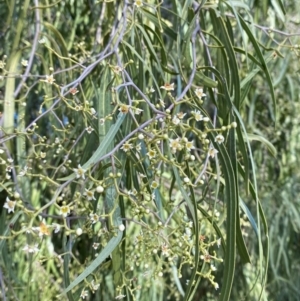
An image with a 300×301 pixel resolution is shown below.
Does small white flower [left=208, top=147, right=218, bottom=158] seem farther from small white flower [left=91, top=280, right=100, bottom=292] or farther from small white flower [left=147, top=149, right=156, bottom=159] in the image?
small white flower [left=91, top=280, right=100, bottom=292]

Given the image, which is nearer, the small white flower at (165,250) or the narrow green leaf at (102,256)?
the narrow green leaf at (102,256)

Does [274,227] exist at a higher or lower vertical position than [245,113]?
lower

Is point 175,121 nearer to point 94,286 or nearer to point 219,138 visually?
point 219,138

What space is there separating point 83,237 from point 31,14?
521 mm

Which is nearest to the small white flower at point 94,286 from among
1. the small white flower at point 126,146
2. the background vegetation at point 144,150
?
the background vegetation at point 144,150

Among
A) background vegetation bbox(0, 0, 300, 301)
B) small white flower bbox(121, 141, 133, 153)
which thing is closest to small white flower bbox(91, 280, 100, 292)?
background vegetation bbox(0, 0, 300, 301)

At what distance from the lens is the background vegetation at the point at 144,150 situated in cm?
53

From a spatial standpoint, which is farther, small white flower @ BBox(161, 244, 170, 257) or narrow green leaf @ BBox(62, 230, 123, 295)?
small white flower @ BBox(161, 244, 170, 257)

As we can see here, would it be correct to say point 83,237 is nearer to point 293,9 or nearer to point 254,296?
point 254,296

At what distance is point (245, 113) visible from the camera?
148 cm

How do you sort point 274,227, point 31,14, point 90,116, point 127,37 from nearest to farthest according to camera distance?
1. point 90,116
2. point 127,37
3. point 31,14
4. point 274,227

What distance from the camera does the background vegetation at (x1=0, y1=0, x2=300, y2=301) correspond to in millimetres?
531

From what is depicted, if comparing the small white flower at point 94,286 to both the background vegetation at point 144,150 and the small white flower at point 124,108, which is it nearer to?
the background vegetation at point 144,150

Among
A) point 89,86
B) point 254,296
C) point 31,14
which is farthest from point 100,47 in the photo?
point 254,296
